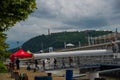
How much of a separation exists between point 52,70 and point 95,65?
29.1 feet

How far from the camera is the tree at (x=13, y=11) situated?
14.3 m

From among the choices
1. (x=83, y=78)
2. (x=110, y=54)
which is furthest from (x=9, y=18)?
(x=110, y=54)

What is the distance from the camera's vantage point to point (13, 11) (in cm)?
1455

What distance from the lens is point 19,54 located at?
124ft

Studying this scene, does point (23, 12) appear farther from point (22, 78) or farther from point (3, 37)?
point (22, 78)

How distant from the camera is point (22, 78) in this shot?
27234mm

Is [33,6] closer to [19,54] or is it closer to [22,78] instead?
[22,78]

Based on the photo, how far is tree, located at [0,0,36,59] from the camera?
1430 centimetres

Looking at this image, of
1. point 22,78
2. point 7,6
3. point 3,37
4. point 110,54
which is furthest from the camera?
point 110,54

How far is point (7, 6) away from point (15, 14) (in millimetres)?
527

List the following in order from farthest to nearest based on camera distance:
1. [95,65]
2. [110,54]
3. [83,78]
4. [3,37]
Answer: [110,54] → [95,65] → [83,78] → [3,37]

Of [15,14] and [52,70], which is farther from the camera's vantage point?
[52,70]

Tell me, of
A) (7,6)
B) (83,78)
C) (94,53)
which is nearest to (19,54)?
(83,78)

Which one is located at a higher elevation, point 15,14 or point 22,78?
point 15,14
